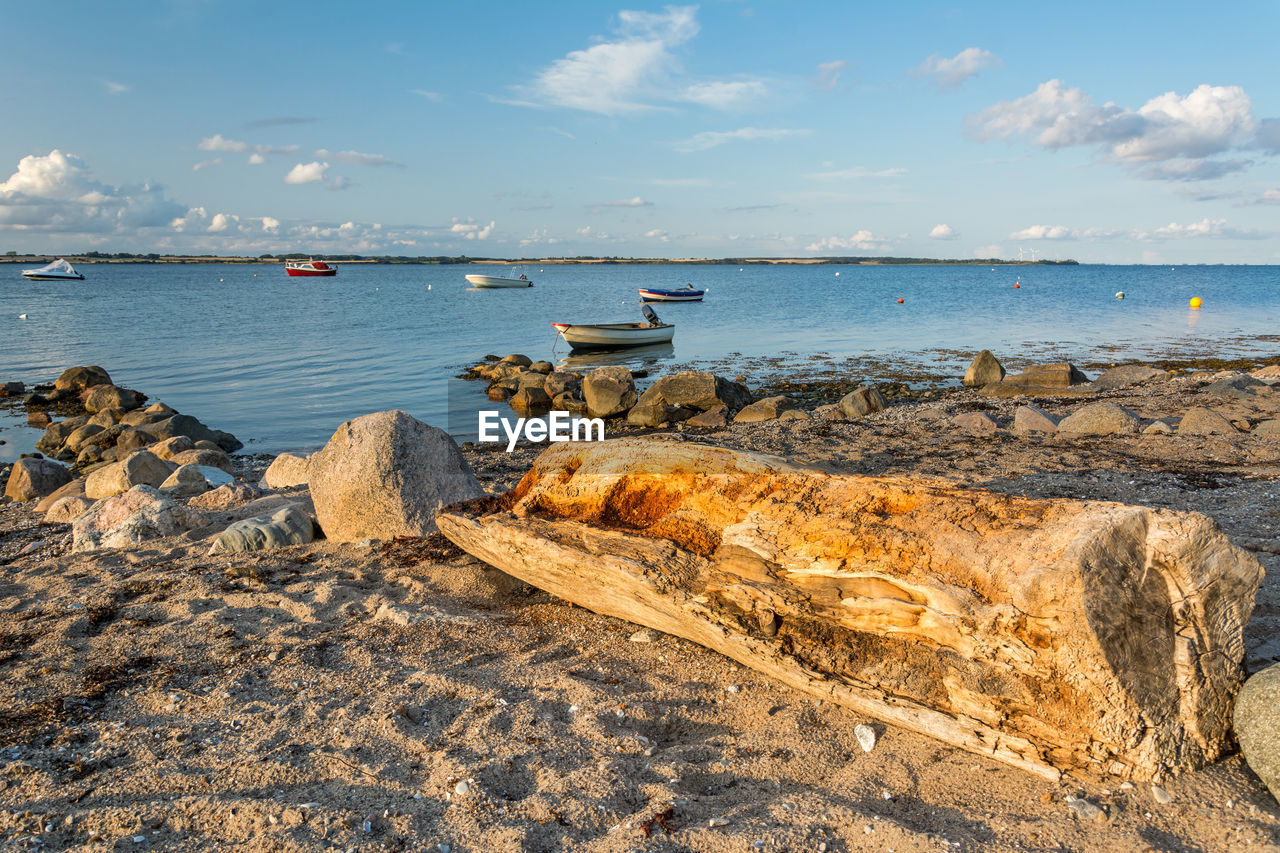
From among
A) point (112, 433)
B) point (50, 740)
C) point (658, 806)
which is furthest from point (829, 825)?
point (112, 433)

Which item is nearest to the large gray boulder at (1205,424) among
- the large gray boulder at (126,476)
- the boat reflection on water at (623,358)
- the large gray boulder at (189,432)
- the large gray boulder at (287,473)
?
the large gray boulder at (287,473)

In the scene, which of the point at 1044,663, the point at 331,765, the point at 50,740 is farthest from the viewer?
the point at 50,740

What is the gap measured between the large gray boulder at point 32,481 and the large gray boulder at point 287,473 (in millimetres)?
3641

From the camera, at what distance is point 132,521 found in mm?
6746

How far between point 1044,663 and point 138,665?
5.00 m

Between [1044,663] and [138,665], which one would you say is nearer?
[1044,663]

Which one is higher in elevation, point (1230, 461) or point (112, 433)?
point (1230, 461)

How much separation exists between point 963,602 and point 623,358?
78.2ft

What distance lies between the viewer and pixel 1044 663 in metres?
3.10

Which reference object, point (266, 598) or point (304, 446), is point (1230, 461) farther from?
point (304, 446)

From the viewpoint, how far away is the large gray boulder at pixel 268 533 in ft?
20.8

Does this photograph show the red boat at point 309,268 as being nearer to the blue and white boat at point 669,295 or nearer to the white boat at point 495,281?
the white boat at point 495,281

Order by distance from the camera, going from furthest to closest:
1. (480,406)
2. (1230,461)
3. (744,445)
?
(480,406)
(744,445)
(1230,461)

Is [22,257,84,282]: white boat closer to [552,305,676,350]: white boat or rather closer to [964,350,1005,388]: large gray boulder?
[552,305,676,350]: white boat
